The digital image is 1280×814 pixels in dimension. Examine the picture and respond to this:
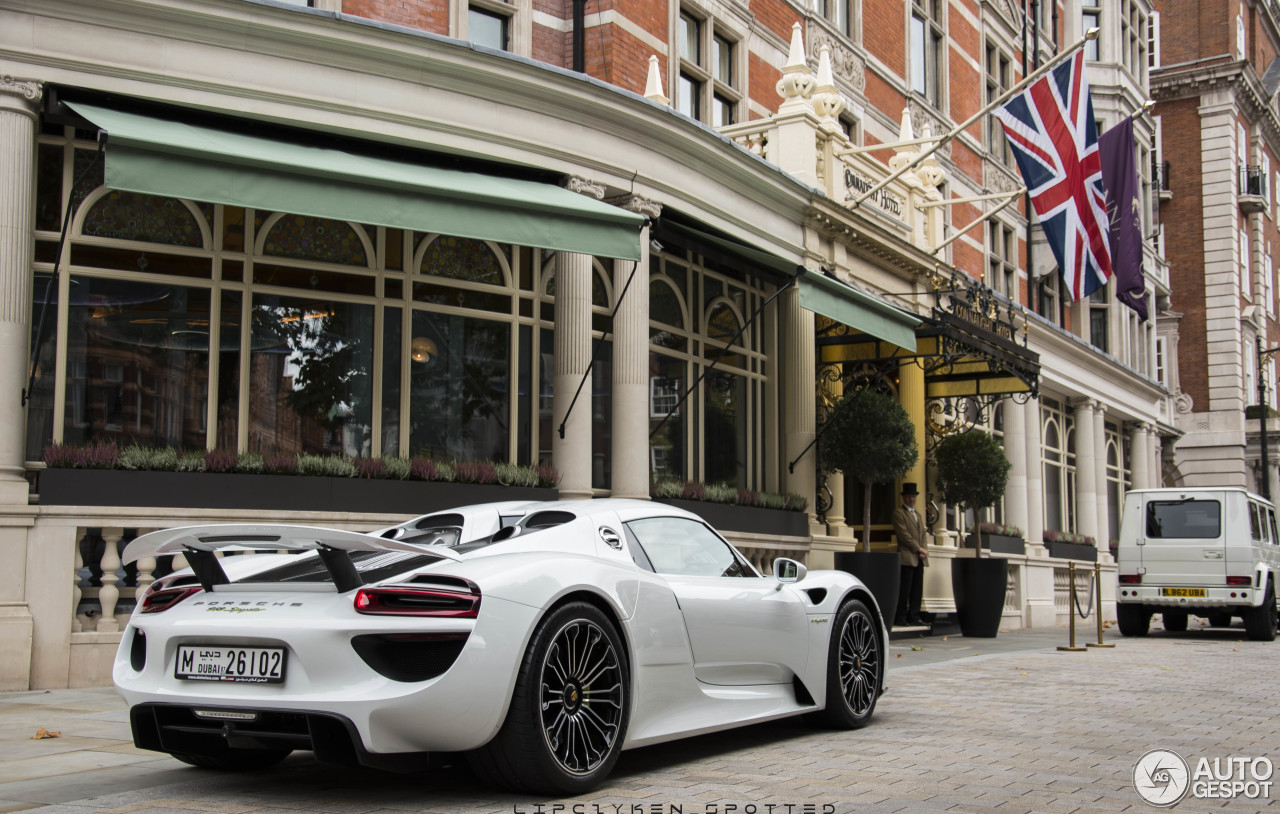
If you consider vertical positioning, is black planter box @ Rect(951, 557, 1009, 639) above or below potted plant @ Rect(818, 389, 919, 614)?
below

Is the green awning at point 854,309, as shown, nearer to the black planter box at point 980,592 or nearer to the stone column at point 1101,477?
the black planter box at point 980,592

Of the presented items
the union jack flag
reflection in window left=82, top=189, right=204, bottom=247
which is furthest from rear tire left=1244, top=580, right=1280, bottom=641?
reflection in window left=82, top=189, right=204, bottom=247

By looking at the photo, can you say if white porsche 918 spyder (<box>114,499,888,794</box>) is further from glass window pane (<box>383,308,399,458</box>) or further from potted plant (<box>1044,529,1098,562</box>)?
potted plant (<box>1044,529,1098,562</box>)

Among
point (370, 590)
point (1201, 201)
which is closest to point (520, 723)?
point (370, 590)

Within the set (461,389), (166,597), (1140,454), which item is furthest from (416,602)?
(1140,454)

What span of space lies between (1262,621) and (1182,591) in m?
1.16

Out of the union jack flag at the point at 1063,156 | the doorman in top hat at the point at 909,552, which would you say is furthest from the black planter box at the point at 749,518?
the union jack flag at the point at 1063,156

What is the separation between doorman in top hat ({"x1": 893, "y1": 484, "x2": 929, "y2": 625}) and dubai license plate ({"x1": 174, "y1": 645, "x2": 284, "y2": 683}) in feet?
42.9

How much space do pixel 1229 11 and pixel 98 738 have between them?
45.8 m

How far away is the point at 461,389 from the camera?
12.1 metres

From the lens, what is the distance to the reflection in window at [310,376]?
10.9 meters

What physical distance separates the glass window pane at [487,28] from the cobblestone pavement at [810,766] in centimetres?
789

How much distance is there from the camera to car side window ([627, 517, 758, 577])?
605 centimetres

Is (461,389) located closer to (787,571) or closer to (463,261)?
(463,261)
